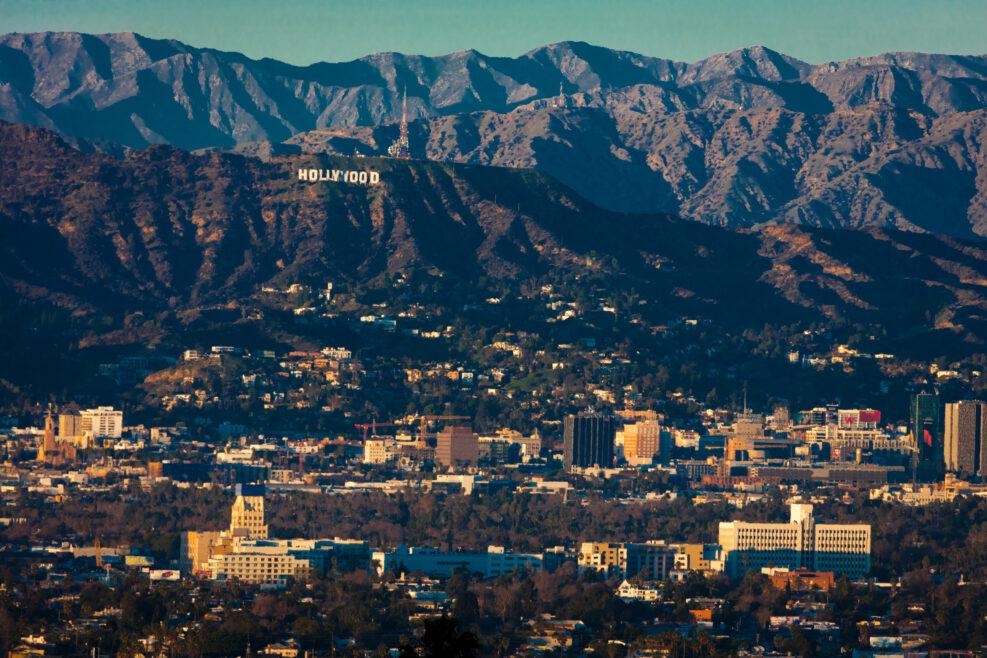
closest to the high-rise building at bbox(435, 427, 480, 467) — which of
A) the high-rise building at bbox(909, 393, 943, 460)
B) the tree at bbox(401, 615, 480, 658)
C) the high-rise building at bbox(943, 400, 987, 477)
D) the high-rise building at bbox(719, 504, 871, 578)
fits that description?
the high-rise building at bbox(909, 393, 943, 460)

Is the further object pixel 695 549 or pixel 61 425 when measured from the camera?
pixel 61 425

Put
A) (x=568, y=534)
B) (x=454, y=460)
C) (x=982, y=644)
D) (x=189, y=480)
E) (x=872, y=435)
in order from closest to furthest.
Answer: (x=982, y=644) < (x=568, y=534) < (x=189, y=480) < (x=454, y=460) < (x=872, y=435)

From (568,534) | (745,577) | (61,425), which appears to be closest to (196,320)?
(61,425)

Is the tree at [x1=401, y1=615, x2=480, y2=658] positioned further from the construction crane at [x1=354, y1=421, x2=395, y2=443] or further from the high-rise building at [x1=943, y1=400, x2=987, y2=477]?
the construction crane at [x1=354, y1=421, x2=395, y2=443]

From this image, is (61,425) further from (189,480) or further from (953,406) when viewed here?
(953,406)

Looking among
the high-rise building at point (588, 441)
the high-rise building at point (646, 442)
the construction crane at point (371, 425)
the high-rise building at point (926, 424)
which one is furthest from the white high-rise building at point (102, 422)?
the high-rise building at point (926, 424)

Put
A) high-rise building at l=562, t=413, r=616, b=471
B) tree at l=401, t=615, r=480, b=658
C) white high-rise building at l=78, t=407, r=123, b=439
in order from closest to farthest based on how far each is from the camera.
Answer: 1. tree at l=401, t=615, r=480, b=658
2. white high-rise building at l=78, t=407, r=123, b=439
3. high-rise building at l=562, t=413, r=616, b=471

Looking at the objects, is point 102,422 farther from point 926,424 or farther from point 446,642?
point 446,642

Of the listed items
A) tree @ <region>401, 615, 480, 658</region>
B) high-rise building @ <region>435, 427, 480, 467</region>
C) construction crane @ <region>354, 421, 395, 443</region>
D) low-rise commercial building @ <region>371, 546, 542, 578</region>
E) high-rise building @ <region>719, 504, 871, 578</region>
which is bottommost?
tree @ <region>401, 615, 480, 658</region>
